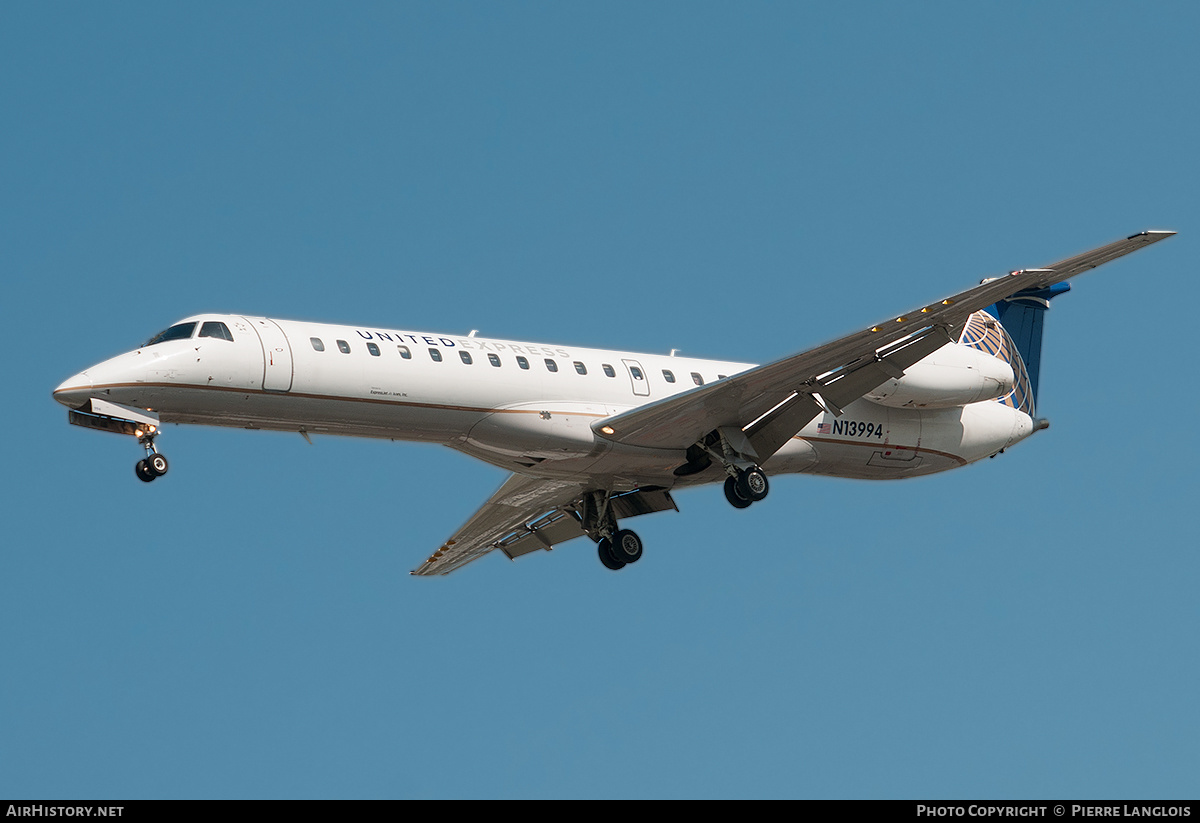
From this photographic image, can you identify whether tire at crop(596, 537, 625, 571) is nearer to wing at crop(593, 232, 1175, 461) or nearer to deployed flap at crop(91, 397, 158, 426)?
wing at crop(593, 232, 1175, 461)

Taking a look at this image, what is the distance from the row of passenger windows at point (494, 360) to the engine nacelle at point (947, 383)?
341cm

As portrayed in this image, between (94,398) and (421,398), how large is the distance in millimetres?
4488

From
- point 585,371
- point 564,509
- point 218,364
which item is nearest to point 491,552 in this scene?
point 564,509

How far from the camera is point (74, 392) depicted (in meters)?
21.6

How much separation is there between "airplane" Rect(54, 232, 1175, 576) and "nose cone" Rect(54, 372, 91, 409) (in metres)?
0.02

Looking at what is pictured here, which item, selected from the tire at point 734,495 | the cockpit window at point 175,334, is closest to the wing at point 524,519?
the tire at point 734,495

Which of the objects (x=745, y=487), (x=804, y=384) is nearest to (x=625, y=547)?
(x=745, y=487)

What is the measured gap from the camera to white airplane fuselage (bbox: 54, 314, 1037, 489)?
73.0ft

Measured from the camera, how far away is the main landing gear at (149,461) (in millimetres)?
21844

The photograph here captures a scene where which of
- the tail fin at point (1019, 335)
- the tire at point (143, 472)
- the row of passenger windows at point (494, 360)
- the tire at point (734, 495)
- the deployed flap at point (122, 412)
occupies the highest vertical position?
the tail fin at point (1019, 335)

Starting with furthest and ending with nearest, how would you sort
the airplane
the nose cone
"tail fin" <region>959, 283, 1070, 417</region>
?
"tail fin" <region>959, 283, 1070, 417</region>, the airplane, the nose cone

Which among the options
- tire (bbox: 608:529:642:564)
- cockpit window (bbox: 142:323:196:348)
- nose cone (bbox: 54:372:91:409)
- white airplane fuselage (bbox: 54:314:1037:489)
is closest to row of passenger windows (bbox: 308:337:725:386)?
white airplane fuselage (bbox: 54:314:1037:489)

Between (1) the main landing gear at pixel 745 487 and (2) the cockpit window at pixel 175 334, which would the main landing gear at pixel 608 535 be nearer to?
(1) the main landing gear at pixel 745 487

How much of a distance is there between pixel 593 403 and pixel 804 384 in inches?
129
